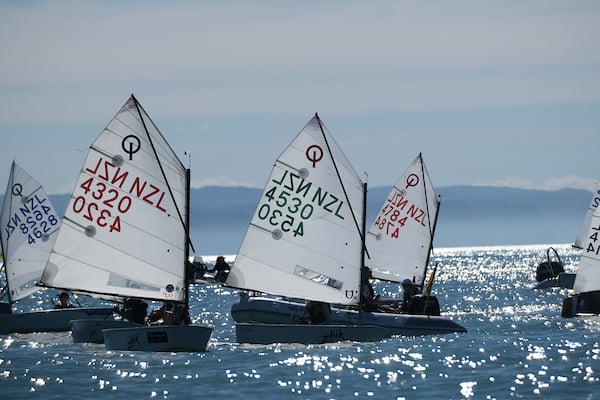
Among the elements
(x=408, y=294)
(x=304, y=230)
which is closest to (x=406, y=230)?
(x=408, y=294)

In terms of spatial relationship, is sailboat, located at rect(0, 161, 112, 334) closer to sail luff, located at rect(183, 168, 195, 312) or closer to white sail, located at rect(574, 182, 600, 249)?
sail luff, located at rect(183, 168, 195, 312)

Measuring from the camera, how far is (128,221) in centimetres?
4403

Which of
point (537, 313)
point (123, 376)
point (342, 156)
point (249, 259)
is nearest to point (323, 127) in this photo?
point (342, 156)

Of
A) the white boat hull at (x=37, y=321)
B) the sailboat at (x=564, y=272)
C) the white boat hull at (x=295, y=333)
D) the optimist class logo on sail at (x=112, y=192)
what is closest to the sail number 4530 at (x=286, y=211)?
the white boat hull at (x=295, y=333)

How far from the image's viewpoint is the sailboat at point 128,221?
43.6m

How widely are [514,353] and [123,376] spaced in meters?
13.0

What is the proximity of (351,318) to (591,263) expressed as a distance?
13.8 metres

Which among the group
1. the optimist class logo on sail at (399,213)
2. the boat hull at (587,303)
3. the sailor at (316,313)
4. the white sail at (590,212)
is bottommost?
the sailor at (316,313)

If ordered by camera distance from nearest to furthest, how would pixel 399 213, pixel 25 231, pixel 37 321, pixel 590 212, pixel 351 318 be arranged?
pixel 351 318, pixel 37 321, pixel 25 231, pixel 399 213, pixel 590 212

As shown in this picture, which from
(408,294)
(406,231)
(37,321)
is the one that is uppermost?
(406,231)

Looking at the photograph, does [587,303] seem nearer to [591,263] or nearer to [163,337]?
[591,263]

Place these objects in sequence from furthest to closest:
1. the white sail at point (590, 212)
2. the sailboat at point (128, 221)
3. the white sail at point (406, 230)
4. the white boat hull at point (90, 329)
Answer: the white sail at point (590, 212), the white sail at point (406, 230), the white boat hull at point (90, 329), the sailboat at point (128, 221)

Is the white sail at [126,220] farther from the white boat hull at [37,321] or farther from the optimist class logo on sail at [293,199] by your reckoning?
the white boat hull at [37,321]

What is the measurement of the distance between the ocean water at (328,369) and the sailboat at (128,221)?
245 cm
